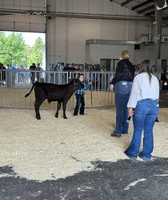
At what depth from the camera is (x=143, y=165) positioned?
425 centimetres

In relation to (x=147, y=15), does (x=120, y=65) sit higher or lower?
Result: lower

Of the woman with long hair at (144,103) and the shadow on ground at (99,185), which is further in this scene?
the woman with long hair at (144,103)

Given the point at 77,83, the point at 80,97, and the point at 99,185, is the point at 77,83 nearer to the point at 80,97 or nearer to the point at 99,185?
the point at 80,97

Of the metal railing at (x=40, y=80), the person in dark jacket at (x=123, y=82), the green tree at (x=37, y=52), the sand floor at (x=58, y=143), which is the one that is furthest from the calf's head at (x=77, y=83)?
the green tree at (x=37, y=52)

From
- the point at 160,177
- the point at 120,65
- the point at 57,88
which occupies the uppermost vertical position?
the point at 120,65

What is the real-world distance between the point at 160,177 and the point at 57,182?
1.32m

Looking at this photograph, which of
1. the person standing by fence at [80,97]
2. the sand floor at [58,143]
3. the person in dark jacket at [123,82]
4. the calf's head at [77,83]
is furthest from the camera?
the person standing by fence at [80,97]

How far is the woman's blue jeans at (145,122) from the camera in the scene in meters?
4.32

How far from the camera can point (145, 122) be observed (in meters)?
4.43

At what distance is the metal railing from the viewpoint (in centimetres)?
1019

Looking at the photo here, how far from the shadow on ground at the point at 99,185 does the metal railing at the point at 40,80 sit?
5.77 meters

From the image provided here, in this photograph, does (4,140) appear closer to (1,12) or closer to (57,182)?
(57,182)

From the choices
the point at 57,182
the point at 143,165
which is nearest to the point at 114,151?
the point at 143,165

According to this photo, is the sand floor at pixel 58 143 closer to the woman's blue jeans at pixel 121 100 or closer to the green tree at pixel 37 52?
the woman's blue jeans at pixel 121 100
